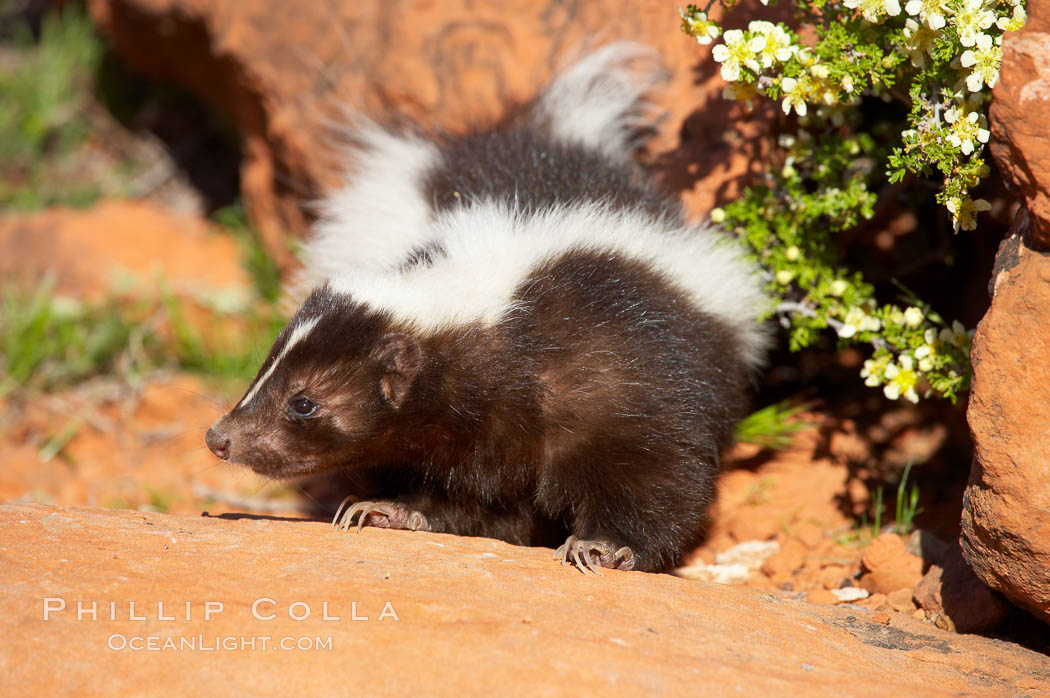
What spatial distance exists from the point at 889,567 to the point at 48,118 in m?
7.02

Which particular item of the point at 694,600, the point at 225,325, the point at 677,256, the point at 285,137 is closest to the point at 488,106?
the point at 285,137

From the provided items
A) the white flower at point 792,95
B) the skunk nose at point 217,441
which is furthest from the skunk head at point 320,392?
the white flower at point 792,95

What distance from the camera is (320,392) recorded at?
3.60 m

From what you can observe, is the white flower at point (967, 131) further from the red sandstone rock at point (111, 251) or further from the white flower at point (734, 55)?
the red sandstone rock at point (111, 251)

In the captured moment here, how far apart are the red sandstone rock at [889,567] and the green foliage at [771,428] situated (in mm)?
894

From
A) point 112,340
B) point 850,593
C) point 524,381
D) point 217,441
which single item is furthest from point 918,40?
point 112,340

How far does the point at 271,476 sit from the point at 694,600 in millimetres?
1579

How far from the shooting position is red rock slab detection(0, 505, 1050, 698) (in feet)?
8.36

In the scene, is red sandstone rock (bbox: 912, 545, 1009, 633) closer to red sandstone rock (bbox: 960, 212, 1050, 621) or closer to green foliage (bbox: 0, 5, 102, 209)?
red sandstone rock (bbox: 960, 212, 1050, 621)

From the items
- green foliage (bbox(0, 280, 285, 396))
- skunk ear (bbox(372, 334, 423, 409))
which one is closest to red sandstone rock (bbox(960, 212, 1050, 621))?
skunk ear (bbox(372, 334, 423, 409))

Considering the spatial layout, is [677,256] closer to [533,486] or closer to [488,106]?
[533,486]

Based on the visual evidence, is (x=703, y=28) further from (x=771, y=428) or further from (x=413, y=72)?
(x=413, y=72)

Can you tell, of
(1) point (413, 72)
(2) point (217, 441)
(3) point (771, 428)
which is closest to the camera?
(2) point (217, 441)

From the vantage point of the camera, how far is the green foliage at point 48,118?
7.75 meters
